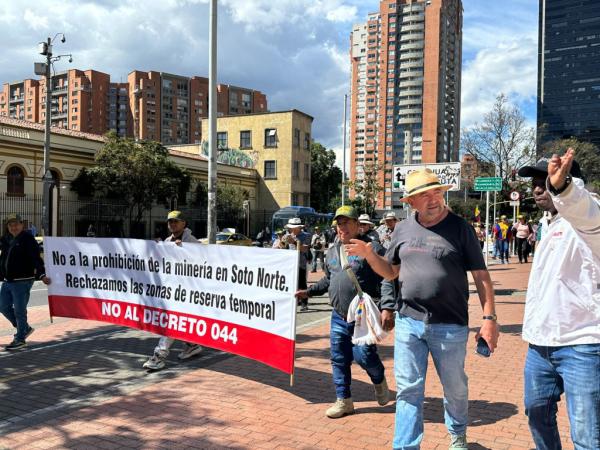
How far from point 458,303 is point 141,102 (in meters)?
134

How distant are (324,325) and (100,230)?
26.2m

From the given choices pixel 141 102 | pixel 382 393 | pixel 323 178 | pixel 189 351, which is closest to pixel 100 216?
pixel 189 351

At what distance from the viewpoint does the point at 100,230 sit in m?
31.6

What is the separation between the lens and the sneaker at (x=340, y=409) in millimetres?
4434

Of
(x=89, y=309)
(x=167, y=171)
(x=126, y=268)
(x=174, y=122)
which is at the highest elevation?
(x=174, y=122)

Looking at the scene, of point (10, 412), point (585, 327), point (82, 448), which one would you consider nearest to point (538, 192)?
point (585, 327)

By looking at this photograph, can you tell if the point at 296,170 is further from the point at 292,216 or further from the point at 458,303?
the point at 458,303

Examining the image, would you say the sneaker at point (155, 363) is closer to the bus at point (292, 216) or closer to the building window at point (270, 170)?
the bus at point (292, 216)

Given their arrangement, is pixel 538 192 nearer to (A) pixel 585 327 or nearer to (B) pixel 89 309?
(A) pixel 585 327

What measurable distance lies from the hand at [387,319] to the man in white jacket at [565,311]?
1.21 metres

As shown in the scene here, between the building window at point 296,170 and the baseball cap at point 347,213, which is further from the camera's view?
the building window at point 296,170

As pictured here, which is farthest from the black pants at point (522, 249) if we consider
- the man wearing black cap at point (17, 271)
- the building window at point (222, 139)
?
the building window at point (222, 139)

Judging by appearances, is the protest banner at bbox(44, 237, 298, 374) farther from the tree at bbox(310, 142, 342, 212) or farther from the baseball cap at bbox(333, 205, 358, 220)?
the tree at bbox(310, 142, 342, 212)

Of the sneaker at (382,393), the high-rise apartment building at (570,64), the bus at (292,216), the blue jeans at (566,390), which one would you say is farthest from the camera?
the high-rise apartment building at (570,64)
